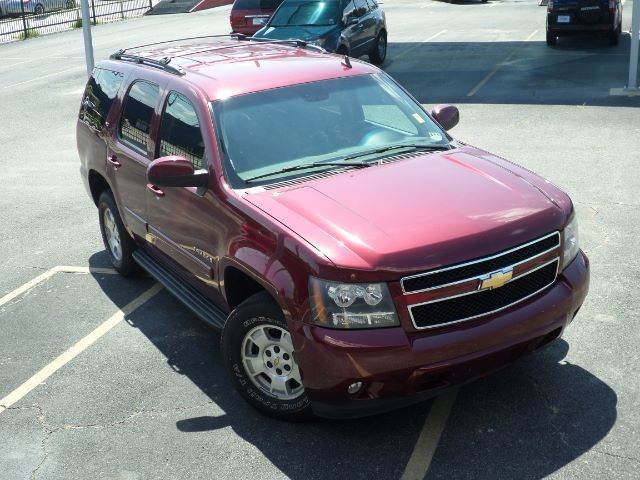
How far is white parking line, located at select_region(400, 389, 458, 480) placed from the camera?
4601 millimetres


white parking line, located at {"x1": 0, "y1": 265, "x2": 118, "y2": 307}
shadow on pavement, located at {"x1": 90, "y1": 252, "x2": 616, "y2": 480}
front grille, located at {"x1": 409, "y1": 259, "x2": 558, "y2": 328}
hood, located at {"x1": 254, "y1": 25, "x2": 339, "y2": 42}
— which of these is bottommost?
white parking line, located at {"x1": 0, "y1": 265, "x2": 118, "y2": 307}

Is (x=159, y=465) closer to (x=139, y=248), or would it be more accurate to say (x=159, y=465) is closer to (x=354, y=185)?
(x=354, y=185)

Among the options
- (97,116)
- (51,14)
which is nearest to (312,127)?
(97,116)

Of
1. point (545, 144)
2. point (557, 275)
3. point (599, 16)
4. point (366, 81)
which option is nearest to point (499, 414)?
point (557, 275)

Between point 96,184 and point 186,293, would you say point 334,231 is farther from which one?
point 96,184

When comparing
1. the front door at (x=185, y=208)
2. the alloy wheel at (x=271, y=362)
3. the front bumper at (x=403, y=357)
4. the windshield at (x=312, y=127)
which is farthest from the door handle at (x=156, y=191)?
the front bumper at (x=403, y=357)

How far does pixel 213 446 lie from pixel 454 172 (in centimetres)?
218

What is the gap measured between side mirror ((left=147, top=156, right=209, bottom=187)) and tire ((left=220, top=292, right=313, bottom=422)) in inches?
34.6

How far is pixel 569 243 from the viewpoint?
5.12m

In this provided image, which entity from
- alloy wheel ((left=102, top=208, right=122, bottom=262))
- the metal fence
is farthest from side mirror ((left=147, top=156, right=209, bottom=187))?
the metal fence

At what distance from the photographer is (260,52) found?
6887mm

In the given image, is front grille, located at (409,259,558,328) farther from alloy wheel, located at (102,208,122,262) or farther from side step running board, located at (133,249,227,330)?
alloy wheel, located at (102,208,122,262)

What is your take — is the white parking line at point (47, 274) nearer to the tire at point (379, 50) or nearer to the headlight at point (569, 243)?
the headlight at point (569, 243)

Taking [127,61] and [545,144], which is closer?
[127,61]
